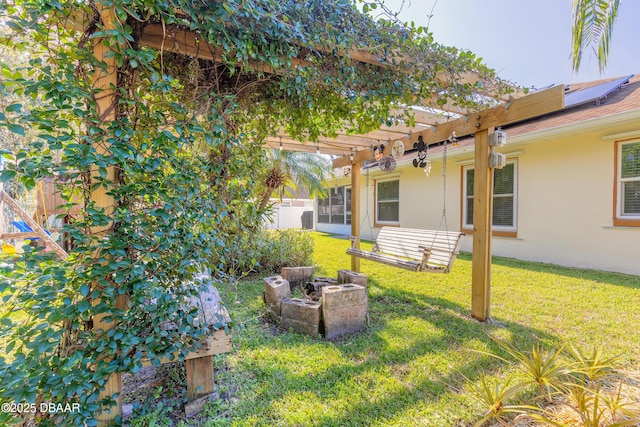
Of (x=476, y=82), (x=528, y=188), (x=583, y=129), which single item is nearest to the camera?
(x=476, y=82)

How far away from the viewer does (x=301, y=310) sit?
111 inches

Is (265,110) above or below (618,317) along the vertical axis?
above

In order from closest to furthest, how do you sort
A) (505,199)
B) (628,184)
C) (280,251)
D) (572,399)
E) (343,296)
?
(572,399) < (343,296) < (628,184) < (280,251) < (505,199)

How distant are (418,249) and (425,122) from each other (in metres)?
1.66

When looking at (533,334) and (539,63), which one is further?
(539,63)

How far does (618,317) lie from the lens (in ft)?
10.1

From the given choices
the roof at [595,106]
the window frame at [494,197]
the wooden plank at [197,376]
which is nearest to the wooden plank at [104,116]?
the wooden plank at [197,376]

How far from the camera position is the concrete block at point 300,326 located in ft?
9.05

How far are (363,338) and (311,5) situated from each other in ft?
8.98

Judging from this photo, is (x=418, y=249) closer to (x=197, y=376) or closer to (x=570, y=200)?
(x=197, y=376)

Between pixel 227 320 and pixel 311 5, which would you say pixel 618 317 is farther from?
pixel 311 5

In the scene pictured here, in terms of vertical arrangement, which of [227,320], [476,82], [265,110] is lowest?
[227,320]

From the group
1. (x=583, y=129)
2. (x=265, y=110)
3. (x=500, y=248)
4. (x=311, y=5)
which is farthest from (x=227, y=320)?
(x=500, y=248)

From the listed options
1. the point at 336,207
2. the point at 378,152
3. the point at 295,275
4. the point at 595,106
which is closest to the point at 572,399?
the point at 295,275
